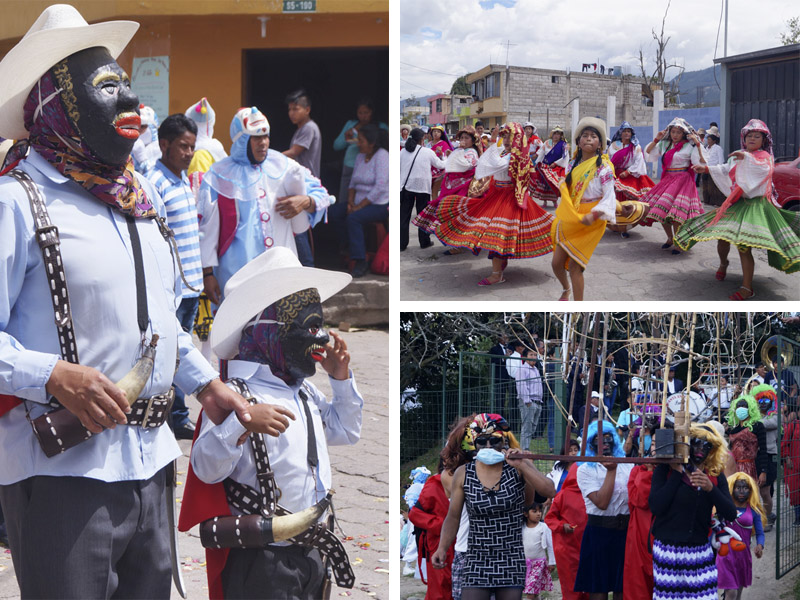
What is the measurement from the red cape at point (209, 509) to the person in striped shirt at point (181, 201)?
5.53ft

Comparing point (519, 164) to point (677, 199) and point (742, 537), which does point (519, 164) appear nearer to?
point (677, 199)

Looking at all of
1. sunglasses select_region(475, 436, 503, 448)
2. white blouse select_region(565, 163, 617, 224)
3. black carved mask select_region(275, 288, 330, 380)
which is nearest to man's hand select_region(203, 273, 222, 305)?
sunglasses select_region(475, 436, 503, 448)

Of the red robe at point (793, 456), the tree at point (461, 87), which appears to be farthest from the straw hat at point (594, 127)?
the red robe at point (793, 456)

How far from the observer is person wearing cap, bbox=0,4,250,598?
237cm

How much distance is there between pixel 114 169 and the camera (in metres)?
2.58

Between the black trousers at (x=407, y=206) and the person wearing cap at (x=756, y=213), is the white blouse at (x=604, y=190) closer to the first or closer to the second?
the person wearing cap at (x=756, y=213)

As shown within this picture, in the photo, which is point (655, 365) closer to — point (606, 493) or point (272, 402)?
point (606, 493)

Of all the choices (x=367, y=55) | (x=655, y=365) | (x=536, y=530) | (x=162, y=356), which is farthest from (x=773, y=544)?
(x=367, y=55)

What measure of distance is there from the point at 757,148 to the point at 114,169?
14.4 feet

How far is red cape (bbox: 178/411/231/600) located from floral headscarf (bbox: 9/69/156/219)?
0.78 m

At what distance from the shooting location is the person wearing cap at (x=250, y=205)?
474cm

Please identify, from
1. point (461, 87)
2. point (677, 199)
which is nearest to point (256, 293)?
point (461, 87)

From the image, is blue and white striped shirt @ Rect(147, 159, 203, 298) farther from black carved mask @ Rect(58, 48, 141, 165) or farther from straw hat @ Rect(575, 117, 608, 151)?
straw hat @ Rect(575, 117, 608, 151)

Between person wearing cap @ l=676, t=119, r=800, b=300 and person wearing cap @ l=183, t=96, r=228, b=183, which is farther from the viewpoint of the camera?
person wearing cap @ l=183, t=96, r=228, b=183
